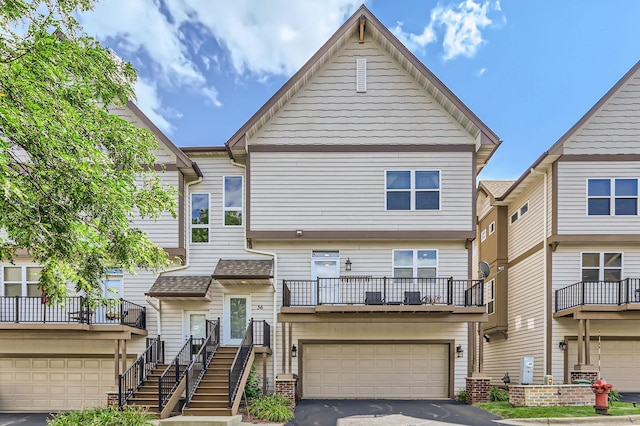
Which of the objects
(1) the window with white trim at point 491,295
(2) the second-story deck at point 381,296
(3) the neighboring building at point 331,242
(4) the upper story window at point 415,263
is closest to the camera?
(2) the second-story deck at point 381,296

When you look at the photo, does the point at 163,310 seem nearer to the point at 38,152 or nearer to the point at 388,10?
the point at 38,152

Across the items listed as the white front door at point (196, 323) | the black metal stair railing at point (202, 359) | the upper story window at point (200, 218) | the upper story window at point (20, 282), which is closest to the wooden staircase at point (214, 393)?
the black metal stair railing at point (202, 359)

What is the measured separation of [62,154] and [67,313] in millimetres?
9385

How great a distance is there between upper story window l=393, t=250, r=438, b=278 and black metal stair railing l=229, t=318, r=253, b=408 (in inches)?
211

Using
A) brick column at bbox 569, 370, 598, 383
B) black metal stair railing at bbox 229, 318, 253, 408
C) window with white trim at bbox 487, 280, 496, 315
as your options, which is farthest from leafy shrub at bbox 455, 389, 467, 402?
black metal stair railing at bbox 229, 318, 253, 408

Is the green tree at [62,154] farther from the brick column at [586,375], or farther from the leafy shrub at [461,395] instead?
the brick column at [586,375]

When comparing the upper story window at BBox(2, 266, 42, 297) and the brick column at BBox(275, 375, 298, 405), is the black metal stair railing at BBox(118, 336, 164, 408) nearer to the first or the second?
the brick column at BBox(275, 375, 298, 405)

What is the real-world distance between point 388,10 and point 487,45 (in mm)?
21274

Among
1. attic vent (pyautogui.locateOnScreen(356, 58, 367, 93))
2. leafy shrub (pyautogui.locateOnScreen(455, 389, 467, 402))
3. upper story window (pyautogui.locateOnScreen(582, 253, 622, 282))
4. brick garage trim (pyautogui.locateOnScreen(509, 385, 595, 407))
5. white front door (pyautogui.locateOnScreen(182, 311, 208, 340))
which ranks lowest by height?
leafy shrub (pyautogui.locateOnScreen(455, 389, 467, 402))

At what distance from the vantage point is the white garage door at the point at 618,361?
51.0 ft

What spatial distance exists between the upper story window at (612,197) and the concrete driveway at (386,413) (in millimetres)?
8207

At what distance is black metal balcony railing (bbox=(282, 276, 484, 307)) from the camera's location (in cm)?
1478

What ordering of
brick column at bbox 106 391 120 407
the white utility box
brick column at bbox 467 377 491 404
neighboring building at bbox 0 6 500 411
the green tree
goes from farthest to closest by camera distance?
1. neighboring building at bbox 0 6 500 411
2. brick column at bbox 467 377 491 404
3. the white utility box
4. brick column at bbox 106 391 120 407
5. the green tree

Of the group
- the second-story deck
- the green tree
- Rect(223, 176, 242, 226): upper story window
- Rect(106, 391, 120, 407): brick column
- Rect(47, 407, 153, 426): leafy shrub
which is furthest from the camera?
Rect(223, 176, 242, 226): upper story window
